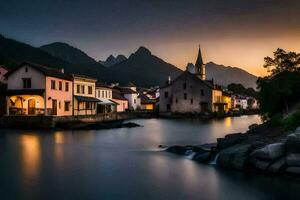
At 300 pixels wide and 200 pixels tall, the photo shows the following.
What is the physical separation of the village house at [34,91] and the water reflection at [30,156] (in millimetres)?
13630

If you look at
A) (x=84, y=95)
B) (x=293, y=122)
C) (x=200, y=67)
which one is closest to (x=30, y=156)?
(x=293, y=122)

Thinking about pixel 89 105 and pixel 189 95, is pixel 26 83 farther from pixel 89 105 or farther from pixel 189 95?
pixel 189 95

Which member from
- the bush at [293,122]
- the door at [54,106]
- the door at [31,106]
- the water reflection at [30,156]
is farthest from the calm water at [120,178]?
the door at [31,106]

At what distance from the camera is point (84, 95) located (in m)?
65.2

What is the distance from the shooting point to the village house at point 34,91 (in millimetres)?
52438

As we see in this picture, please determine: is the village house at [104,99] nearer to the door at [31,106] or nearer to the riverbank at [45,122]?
the riverbank at [45,122]

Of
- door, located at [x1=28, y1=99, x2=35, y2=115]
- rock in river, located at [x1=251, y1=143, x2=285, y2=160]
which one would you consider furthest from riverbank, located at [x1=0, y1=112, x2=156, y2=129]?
rock in river, located at [x1=251, y1=143, x2=285, y2=160]

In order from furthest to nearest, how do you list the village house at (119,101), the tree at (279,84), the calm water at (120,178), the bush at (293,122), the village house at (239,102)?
the village house at (239,102) < the village house at (119,101) < the tree at (279,84) < the bush at (293,122) < the calm water at (120,178)

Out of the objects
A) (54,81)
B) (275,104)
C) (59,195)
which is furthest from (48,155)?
(54,81)

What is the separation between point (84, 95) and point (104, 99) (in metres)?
13.4

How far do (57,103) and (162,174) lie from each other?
36.7 m

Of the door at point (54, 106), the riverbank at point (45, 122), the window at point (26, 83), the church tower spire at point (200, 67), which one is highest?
the church tower spire at point (200, 67)

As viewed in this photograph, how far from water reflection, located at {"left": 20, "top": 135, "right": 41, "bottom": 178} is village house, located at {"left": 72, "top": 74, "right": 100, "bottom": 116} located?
2171 centimetres

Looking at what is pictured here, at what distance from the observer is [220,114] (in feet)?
350
